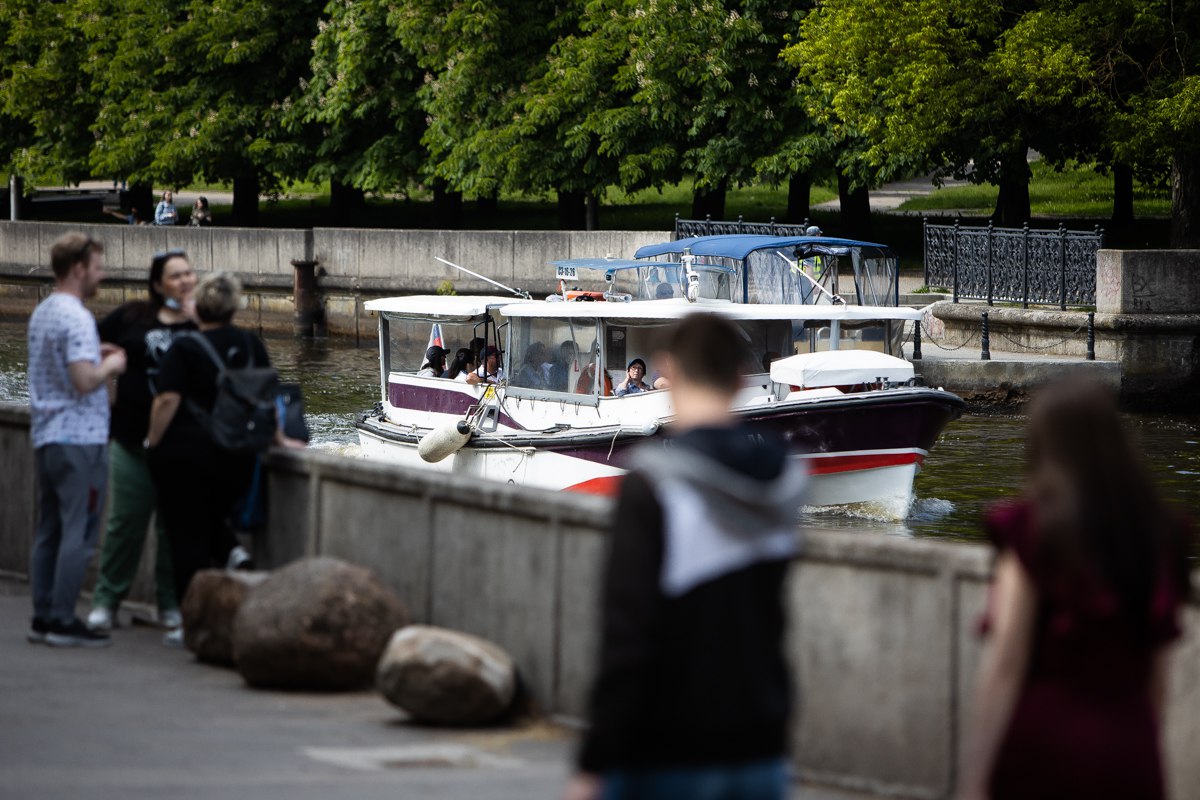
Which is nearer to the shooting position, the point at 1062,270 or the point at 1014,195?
the point at 1062,270

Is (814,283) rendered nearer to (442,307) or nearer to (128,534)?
(442,307)

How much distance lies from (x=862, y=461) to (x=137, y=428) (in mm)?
12018

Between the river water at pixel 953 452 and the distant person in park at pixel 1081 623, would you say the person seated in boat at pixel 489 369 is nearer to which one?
the river water at pixel 953 452

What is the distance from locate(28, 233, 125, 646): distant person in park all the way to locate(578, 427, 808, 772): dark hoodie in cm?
475

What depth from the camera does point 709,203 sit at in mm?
46906

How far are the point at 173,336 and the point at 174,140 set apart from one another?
4175 cm

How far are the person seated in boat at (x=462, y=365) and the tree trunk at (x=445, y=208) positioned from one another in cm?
2687

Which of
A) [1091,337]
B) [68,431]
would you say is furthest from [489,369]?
[68,431]

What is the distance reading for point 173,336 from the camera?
27.0 feet

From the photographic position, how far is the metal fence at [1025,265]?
30.1 m

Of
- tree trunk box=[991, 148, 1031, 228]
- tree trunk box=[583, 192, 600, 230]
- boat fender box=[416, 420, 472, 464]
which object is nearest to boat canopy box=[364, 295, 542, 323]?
boat fender box=[416, 420, 472, 464]

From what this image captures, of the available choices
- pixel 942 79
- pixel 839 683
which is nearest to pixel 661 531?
pixel 839 683

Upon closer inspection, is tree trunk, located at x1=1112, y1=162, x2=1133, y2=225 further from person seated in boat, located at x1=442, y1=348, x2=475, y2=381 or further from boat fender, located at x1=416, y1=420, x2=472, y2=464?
boat fender, located at x1=416, y1=420, x2=472, y2=464

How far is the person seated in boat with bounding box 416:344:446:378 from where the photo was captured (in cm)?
2125
